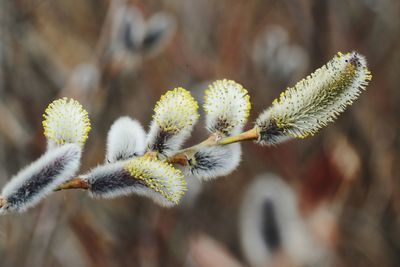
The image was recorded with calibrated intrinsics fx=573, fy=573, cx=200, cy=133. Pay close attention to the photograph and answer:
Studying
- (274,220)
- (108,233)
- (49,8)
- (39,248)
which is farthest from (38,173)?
(49,8)

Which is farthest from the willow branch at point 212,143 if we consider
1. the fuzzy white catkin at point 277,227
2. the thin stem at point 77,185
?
the fuzzy white catkin at point 277,227

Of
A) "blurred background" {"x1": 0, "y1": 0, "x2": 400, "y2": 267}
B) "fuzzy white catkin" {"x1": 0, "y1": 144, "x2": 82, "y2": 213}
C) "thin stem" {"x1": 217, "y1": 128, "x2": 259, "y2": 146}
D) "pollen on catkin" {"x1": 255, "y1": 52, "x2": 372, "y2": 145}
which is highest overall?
"blurred background" {"x1": 0, "y1": 0, "x2": 400, "y2": 267}

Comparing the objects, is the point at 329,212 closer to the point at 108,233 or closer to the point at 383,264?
the point at 383,264

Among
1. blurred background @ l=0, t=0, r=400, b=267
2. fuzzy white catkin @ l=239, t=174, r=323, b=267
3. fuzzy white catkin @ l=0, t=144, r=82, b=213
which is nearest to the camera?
fuzzy white catkin @ l=0, t=144, r=82, b=213

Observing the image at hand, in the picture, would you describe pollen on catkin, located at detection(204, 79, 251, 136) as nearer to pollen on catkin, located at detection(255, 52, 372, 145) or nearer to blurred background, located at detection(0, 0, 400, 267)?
pollen on catkin, located at detection(255, 52, 372, 145)

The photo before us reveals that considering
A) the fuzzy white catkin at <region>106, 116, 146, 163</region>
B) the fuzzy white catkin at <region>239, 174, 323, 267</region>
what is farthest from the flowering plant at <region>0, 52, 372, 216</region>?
the fuzzy white catkin at <region>239, 174, 323, 267</region>

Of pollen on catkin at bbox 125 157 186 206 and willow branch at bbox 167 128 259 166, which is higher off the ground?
willow branch at bbox 167 128 259 166

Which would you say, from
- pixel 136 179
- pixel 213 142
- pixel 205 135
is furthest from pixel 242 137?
pixel 205 135
